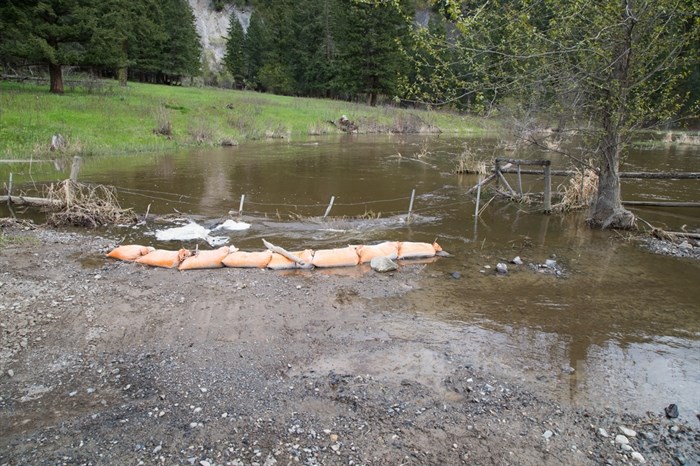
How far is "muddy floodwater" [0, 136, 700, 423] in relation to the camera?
5734 millimetres

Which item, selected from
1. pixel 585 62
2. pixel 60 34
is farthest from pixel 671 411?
pixel 60 34

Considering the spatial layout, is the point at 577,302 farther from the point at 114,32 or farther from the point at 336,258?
the point at 114,32

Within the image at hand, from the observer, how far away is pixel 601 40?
9.56m

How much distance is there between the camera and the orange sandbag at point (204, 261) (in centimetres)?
856

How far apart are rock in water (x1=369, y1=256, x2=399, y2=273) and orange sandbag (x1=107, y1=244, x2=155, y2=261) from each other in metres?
4.44

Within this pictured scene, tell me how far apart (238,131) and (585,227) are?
2523cm

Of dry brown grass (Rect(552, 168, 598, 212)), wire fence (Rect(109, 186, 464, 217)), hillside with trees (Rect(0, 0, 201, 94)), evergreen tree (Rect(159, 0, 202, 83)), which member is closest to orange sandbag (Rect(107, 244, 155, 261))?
wire fence (Rect(109, 186, 464, 217))

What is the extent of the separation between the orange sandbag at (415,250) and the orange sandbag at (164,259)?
4.26 m

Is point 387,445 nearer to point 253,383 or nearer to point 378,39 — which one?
point 253,383

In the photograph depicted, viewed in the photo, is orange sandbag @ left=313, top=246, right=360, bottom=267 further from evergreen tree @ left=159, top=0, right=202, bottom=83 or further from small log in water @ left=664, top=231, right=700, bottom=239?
Result: evergreen tree @ left=159, top=0, right=202, bottom=83

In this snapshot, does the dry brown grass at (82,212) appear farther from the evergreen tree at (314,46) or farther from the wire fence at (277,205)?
the evergreen tree at (314,46)

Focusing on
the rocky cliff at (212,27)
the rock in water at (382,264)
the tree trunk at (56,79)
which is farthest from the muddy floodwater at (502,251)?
the rocky cliff at (212,27)

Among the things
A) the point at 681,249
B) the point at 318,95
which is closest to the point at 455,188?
the point at 681,249

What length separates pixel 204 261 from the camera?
8664 mm
